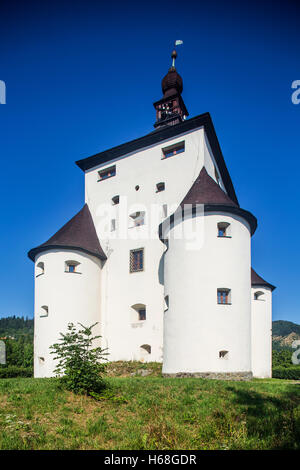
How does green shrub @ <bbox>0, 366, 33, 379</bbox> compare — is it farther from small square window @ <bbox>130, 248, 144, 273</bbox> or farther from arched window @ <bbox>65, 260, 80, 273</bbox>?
small square window @ <bbox>130, 248, 144, 273</bbox>

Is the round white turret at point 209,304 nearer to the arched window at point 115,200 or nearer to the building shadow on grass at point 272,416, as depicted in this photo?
the building shadow on grass at point 272,416

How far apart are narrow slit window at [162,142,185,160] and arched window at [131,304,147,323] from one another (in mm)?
8965

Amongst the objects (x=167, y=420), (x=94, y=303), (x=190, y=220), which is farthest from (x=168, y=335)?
(x=167, y=420)

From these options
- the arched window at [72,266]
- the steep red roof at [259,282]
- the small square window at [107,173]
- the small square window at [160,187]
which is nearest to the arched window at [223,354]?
the steep red roof at [259,282]

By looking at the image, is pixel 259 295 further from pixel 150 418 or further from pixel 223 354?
pixel 150 418

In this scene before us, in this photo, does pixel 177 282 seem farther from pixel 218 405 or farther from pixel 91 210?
pixel 91 210

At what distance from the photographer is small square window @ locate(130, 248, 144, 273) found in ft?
74.8

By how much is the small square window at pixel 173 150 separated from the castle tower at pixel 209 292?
566 cm

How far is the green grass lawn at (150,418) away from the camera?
7.40 m

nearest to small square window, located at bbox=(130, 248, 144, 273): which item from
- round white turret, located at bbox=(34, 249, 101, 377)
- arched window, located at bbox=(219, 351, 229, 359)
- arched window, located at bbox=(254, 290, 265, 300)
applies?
round white turret, located at bbox=(34, 249, 101, 377)

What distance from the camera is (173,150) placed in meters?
23.8

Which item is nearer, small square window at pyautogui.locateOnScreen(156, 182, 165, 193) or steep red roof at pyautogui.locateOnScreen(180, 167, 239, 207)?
steep red roof at pyautogui.locateOnScreen(180, 167, 239, 207)

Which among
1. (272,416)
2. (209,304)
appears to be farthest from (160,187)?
(272,416)

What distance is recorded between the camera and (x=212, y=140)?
2408 cm
